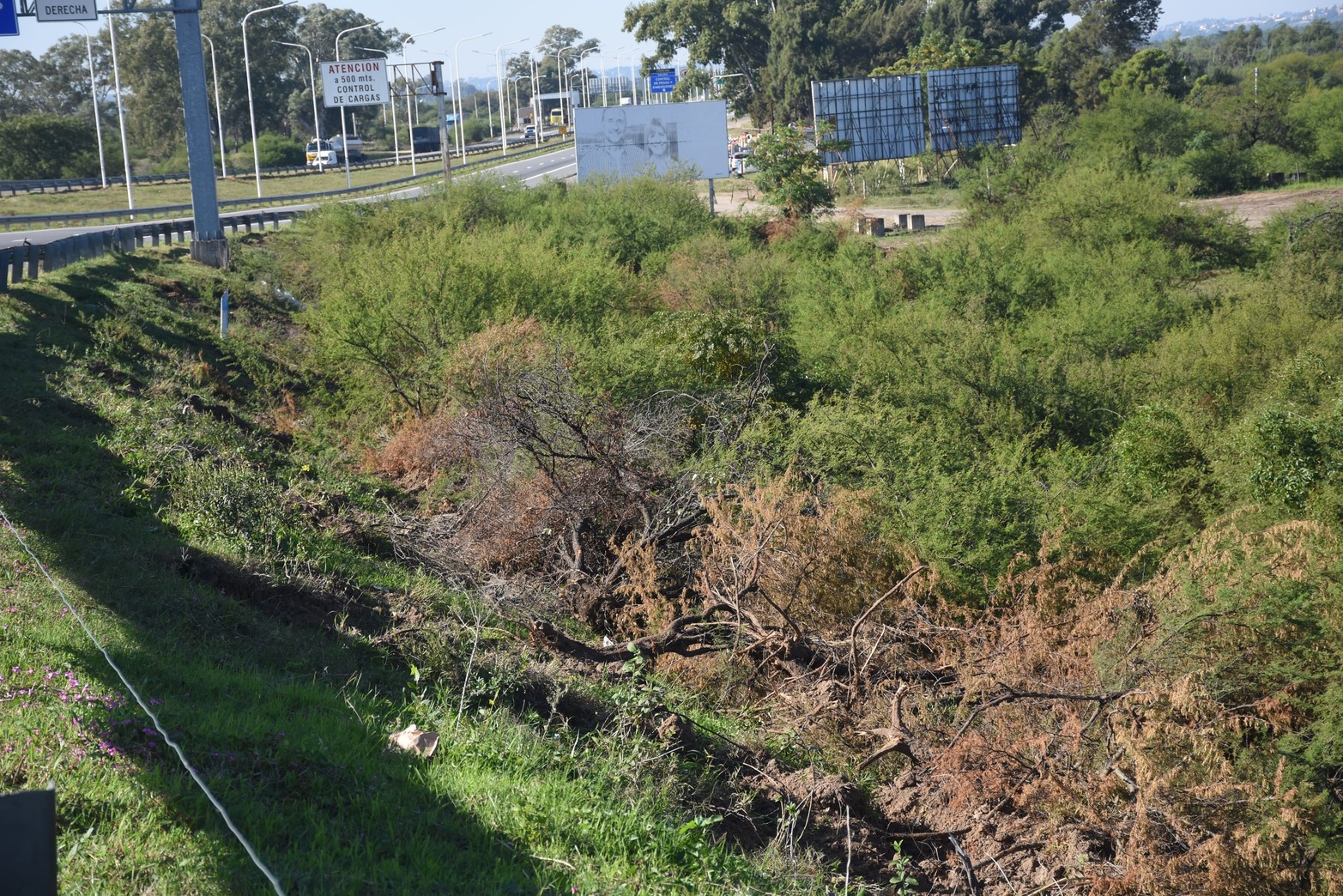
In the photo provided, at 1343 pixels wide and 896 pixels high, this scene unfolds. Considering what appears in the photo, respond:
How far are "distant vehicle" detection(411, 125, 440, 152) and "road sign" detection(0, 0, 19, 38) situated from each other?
206 feet

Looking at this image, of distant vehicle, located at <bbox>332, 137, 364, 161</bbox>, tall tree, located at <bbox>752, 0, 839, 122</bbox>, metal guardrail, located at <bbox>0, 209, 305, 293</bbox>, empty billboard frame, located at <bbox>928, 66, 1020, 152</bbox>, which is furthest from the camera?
distant vehicle, located at <bbox>332, 137, 364, 161</bbox>

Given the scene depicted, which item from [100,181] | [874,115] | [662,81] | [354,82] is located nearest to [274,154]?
[100,181]

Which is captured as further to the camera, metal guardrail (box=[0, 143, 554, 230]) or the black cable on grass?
metal guardrail (box=[0, 143, 554, 230])

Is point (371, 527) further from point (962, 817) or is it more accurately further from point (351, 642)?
point (962, 817)

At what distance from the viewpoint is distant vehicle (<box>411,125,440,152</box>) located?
83.4 meters

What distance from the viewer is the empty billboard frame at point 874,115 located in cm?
4544

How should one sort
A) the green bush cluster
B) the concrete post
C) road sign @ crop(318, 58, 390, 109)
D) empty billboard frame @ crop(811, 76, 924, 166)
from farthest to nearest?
road sign @ crop(318, 58, 390, 109)
empty billboard frame @ crop(811, 76, 924, 166)
the concrete post
the green bush cluster

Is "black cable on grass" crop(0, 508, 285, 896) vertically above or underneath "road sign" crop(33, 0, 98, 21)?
underneath

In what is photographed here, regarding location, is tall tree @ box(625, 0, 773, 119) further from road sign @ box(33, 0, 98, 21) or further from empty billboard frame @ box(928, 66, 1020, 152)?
road sign @ box(33, 0, 98, 21)

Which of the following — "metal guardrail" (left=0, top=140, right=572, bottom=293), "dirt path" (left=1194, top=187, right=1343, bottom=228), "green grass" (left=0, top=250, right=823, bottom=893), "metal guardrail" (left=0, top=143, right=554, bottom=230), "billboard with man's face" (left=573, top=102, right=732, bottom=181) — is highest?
"billboard with man's face" (left=573, top=102, right=732, bottom=181)

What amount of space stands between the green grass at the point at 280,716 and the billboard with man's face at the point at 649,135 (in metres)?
29.9

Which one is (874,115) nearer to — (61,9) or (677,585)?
(61,9)

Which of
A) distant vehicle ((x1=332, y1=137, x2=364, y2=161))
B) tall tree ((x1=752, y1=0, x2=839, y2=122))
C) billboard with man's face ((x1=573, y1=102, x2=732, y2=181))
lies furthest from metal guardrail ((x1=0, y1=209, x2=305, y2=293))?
tall tree ((x1=752, y1=0, x2=839, y2=122))

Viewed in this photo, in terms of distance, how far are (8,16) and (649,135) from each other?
2259 cm
